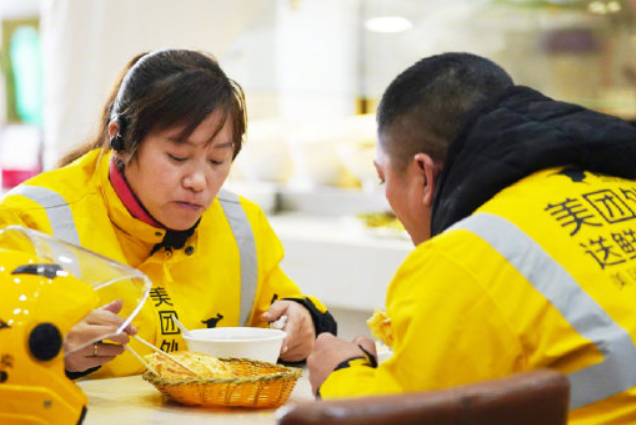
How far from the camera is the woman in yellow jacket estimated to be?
2.20 metres

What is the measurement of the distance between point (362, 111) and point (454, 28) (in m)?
0.56

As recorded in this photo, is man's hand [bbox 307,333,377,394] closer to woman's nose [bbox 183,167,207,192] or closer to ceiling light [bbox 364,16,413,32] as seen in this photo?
woman's nose [bbox 183,167,207,192]

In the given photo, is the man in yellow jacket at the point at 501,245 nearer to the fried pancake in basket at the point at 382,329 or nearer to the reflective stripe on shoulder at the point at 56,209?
the fried pancake in basket at the point at 382,329

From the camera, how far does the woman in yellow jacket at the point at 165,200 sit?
2.20 m

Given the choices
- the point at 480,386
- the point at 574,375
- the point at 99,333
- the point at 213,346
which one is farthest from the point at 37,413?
the point at 574,375

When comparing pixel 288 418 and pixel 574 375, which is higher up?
pixel 288 418

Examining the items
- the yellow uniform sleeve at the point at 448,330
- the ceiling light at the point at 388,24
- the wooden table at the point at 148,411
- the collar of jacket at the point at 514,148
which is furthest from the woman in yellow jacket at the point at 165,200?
the ceiling light at the point at 388,24

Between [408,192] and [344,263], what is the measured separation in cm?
223

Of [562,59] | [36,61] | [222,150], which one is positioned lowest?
[36,61]

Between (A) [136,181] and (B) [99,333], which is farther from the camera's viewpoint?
(A) [136,181]

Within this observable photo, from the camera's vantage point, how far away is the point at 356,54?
4.42m

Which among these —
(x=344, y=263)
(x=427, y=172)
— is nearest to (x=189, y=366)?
(x=427, y=172)

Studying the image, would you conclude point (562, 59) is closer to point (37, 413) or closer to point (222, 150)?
point (222, 150)

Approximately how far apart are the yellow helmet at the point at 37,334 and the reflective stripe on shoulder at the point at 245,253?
2.64 ft
